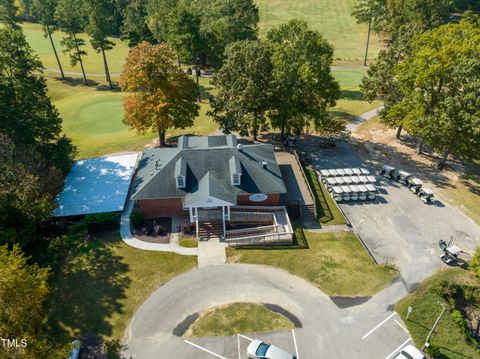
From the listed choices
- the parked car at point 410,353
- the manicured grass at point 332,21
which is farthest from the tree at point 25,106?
the manicured grass at point 332,21

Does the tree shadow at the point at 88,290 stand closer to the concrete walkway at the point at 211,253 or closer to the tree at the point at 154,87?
the concrete walkway at the point at 211,253

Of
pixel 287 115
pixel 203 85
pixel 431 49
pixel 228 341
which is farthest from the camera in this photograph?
pixel 203 85

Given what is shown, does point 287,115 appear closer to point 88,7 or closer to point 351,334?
point 351,334

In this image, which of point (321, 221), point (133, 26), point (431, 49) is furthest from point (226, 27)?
point (321, 221)

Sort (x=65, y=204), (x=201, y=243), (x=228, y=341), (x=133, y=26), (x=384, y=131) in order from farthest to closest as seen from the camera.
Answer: (x=133, y=26) → (x=384, y=131) → (x=65, y=204) → (x=201, y=243) → (x=228, y=341)

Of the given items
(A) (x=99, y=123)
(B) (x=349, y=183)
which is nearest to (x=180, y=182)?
(B) (x=349, y=183)

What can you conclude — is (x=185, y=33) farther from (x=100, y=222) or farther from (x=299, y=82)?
(x=100, y=222)
